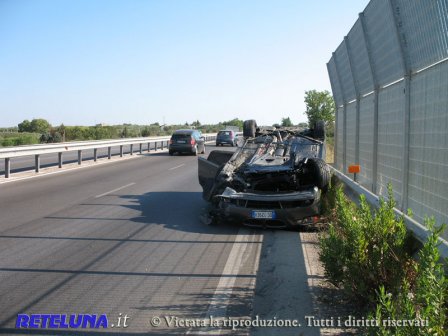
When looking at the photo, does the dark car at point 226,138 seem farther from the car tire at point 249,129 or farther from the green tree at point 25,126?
the green tree at point 25,126

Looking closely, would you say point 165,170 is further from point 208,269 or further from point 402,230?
point 402,230

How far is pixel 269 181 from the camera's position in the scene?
9.27 metres

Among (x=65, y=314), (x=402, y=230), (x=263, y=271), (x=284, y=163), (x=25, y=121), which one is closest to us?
(x=402, y=230)

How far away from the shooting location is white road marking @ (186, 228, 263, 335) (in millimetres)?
4594

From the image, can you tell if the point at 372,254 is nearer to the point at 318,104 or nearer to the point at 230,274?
the point at 230,274

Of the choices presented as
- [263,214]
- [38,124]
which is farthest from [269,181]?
[38,124]

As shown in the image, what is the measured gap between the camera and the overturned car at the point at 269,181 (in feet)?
27.9

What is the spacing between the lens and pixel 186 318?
4.57 metres

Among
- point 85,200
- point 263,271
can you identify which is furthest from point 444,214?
point 85,200

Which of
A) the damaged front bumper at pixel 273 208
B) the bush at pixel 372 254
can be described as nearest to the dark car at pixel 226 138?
the damaged front bumper at pixel 273 208

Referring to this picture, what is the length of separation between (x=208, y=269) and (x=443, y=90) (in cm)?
336

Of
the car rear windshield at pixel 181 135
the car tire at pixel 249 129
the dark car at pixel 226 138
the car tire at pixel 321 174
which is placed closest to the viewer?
the car tire at pixel 321 174

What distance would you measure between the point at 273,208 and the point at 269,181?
827mm

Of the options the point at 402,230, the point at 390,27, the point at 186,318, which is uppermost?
the point at 390,27
